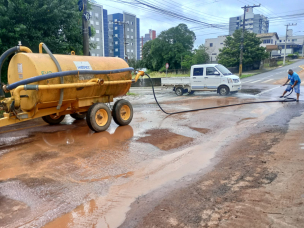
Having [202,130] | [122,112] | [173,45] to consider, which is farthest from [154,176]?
[173,45]

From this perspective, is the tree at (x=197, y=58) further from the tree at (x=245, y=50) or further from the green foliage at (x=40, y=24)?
the green foliage at (x=40, y=24)

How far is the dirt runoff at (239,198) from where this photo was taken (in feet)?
11.2

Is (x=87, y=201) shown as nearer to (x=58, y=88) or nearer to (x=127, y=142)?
(x=127, y=142)

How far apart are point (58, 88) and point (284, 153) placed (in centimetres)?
557

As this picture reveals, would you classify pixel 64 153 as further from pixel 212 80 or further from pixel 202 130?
pixel 212 80

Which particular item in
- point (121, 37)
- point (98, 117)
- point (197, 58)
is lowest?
point (98, 117)

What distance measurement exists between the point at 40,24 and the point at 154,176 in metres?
9.47

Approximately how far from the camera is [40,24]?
11.6 metres

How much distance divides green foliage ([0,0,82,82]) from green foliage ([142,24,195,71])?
3370cm

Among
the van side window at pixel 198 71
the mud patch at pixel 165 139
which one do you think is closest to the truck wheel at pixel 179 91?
the van side window at pixel 198 71

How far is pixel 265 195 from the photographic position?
4020mm

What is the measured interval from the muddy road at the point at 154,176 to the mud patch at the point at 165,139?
25mm

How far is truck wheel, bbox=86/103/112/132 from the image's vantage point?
796 centimetres

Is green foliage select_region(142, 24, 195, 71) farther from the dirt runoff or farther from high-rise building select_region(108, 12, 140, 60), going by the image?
high-rise building select_region(108, 12, 140, 60)
